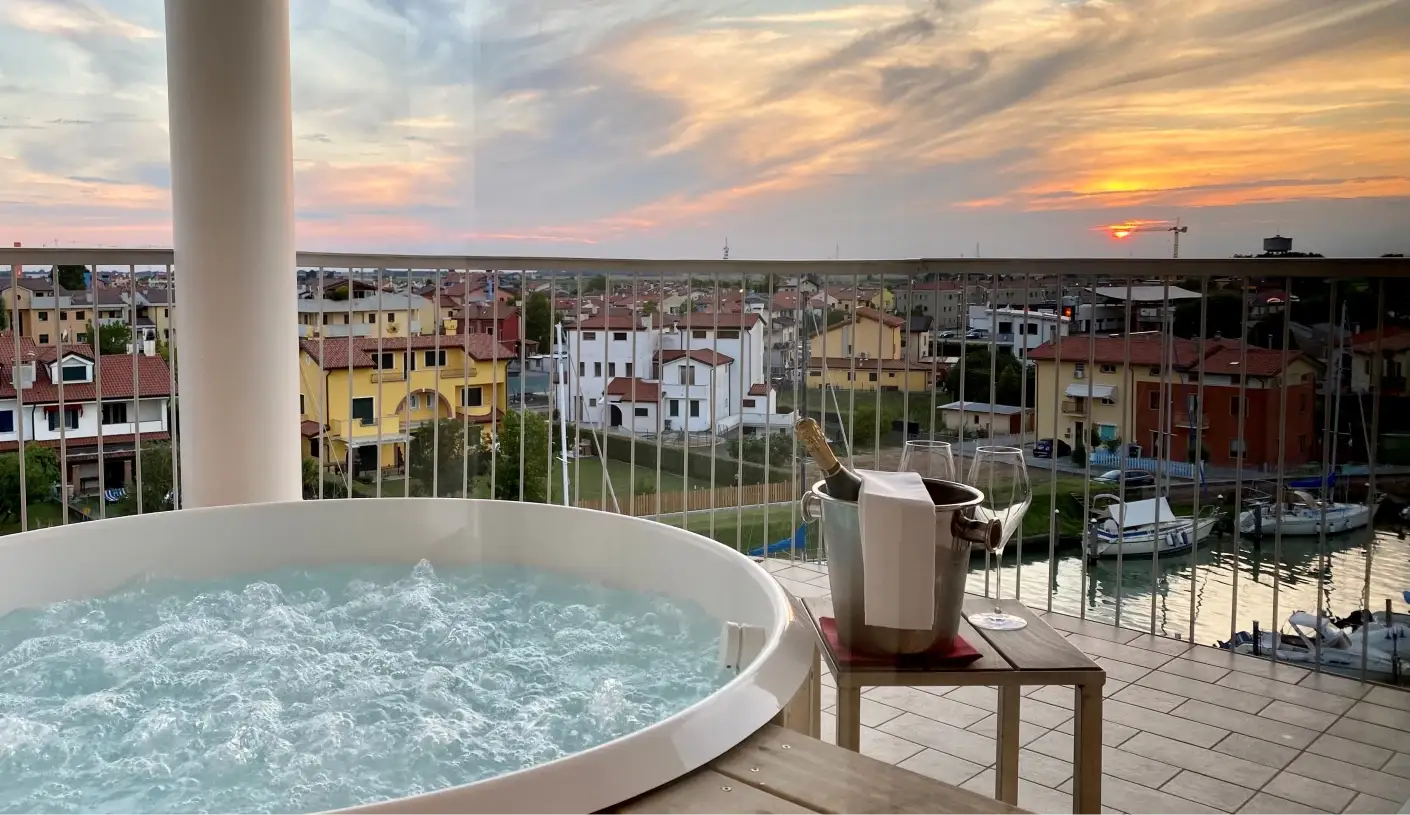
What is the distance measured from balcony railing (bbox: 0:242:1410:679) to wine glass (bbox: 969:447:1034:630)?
0.22m

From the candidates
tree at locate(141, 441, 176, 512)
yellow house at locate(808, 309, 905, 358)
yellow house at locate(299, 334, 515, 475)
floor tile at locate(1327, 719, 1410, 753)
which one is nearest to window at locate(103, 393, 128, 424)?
tree at locate(141, 441, 176, 512)

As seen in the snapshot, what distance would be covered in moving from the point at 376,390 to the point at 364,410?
28cm

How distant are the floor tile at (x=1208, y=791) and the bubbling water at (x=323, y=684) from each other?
2.72 ft

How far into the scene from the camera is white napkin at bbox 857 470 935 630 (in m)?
1.23

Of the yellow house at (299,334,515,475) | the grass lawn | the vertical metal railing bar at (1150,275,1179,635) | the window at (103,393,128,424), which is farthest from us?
the grass lawn

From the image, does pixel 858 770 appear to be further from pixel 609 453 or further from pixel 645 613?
pixel 609 453

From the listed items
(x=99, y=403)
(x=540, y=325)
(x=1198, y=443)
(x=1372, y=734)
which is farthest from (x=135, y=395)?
(x=1372, y=734)

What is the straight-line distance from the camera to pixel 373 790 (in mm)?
1309

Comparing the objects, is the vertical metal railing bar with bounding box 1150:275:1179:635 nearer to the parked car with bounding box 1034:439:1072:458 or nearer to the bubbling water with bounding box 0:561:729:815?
the parked car with bounding box 1034:439:1072:458

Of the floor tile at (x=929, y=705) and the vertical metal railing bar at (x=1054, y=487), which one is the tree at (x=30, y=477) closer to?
the floor tile at (x=929, y=705)

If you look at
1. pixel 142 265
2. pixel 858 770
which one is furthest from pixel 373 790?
pixel 142 265

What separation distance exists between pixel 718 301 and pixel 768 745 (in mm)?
2461

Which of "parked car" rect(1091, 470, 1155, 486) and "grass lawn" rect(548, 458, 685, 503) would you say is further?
"grass lawn" rect(548, 458, 685, 503)

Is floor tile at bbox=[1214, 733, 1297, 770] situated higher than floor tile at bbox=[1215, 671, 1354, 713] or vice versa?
floor tile at bbox=[1214, 733, 1297, 770]
